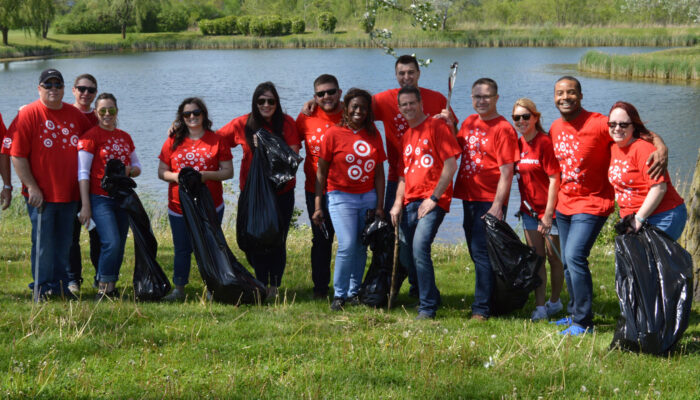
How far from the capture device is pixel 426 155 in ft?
17.7

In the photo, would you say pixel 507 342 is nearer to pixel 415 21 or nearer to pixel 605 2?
pixel 415 21

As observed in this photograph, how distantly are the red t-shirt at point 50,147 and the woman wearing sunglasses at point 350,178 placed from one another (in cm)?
192

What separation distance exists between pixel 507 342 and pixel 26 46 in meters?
56.1

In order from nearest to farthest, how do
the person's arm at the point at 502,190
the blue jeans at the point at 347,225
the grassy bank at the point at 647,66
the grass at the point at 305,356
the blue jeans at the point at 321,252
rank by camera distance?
1. the grass at the point at 305,356
2. the person's arm at the point at 502,190
3. the blue jeans at the point at 347,225
4. the blue jeans at the point at 321,252
5. the grassy bank at the point at 647,66

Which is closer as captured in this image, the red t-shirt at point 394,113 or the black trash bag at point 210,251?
the black trash bag at point 210,251

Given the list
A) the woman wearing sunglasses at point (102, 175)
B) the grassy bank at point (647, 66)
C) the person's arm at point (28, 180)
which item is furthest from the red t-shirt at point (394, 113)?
the grassy bank at point (647, 66)

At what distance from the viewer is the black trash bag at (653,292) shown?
4535 mm

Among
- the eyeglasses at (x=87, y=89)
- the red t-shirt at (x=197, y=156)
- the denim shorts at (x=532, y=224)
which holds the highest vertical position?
the eyeglasses at (x=87, y=89)

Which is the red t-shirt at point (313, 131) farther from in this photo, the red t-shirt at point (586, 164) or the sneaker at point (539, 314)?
the sneaker at point (539, 314)

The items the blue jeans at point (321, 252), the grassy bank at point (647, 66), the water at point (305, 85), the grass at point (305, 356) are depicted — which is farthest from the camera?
the grassy bank at point (647, 66)

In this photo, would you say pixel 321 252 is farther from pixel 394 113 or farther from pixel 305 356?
pixel 305 356

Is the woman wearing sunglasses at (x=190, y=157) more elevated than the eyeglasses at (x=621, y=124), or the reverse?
the eyeglasses at (x=621, y=124)

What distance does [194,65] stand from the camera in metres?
43.6

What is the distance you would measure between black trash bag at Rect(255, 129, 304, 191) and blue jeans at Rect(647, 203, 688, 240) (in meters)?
2.59
